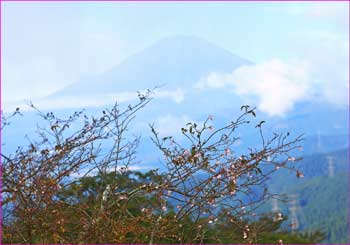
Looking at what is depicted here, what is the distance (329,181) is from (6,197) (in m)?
95.1

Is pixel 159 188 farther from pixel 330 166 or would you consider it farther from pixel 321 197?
pixel 330 166

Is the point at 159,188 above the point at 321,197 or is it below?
below

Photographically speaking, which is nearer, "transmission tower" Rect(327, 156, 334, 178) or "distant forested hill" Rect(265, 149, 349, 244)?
"distant forested hill" Rect(265, 149, 349, 244)

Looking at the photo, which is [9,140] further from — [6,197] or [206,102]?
[206,102]

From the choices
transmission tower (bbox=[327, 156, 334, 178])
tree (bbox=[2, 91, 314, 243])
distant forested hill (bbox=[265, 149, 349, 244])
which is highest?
transmission tower (bbox=[327, 156, 334, 178])

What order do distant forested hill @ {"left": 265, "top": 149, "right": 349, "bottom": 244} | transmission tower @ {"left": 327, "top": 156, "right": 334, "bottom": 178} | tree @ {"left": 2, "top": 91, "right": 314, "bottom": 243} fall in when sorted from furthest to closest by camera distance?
transmission tower @ {"left": 327, "top": 156, "right": 334, "bottom": 178}
distant forested hill @ {"left": 265, "top": 149, "right": 349, "bottom": 244}
tree @ {"left": 2, "top": 91, "right": 314, "bottom": 243}

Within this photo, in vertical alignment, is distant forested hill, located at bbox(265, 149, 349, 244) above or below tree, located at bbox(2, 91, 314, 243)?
above

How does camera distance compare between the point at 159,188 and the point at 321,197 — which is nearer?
the point at 159,188

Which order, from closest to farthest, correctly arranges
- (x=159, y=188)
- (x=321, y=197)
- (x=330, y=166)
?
(x=159, y=188), (x=321, y=197), (x=330, y=166)

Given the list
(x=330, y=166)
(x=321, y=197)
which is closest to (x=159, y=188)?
(x=321, y=197)

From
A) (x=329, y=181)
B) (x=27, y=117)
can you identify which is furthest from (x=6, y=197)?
(x=329, y=181)

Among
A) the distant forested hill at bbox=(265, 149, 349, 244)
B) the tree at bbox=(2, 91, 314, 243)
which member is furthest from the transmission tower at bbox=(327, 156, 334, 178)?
the tree at bbox=(2, 91, 314, 243)

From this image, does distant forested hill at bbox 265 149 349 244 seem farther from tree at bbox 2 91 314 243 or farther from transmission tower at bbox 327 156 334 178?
tree at bbox 2 91 314 243

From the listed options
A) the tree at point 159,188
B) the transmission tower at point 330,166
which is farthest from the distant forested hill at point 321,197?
the tree at point 159,188
